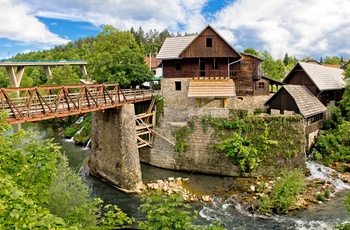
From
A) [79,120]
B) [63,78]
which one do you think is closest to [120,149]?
[79,120]

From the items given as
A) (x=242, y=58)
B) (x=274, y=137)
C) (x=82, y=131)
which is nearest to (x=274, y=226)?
(x=274, y=137)

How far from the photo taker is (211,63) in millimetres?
27859

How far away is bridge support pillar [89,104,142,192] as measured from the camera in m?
21.0

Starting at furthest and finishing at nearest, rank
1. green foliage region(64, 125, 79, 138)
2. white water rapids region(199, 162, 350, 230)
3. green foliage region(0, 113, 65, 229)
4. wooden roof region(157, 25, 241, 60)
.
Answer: green foliage region(64, 125, 79, 138), wooden roof region(157, 25, 241, 60), white water rapids region(199, 162, 350, 230), green foliage region(0, 113, 65, 229)

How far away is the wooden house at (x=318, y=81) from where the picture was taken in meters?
28.2

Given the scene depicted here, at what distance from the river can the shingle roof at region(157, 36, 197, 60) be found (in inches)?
463

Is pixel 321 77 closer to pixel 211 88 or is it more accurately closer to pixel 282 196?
pixel 211 88

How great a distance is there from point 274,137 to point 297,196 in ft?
18.1

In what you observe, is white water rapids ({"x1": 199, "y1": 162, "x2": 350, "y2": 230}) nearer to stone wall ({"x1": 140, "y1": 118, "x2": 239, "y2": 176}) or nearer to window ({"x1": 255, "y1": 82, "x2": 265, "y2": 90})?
stone wall ({"x1": 140, "y1": 118, "x2": 239, "y2": 176})

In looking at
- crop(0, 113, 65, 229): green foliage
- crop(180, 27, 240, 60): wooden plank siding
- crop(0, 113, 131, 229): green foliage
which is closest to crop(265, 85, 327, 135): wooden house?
crop(180, 27, 240, 60): wooden plank siding

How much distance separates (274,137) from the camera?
22.6 metres

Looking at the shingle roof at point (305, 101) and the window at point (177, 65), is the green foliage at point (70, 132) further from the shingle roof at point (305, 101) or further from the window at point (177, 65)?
the shingle roof at point (305, 101)

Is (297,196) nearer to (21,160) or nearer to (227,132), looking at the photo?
(227,132)

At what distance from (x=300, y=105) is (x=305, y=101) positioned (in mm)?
1485
